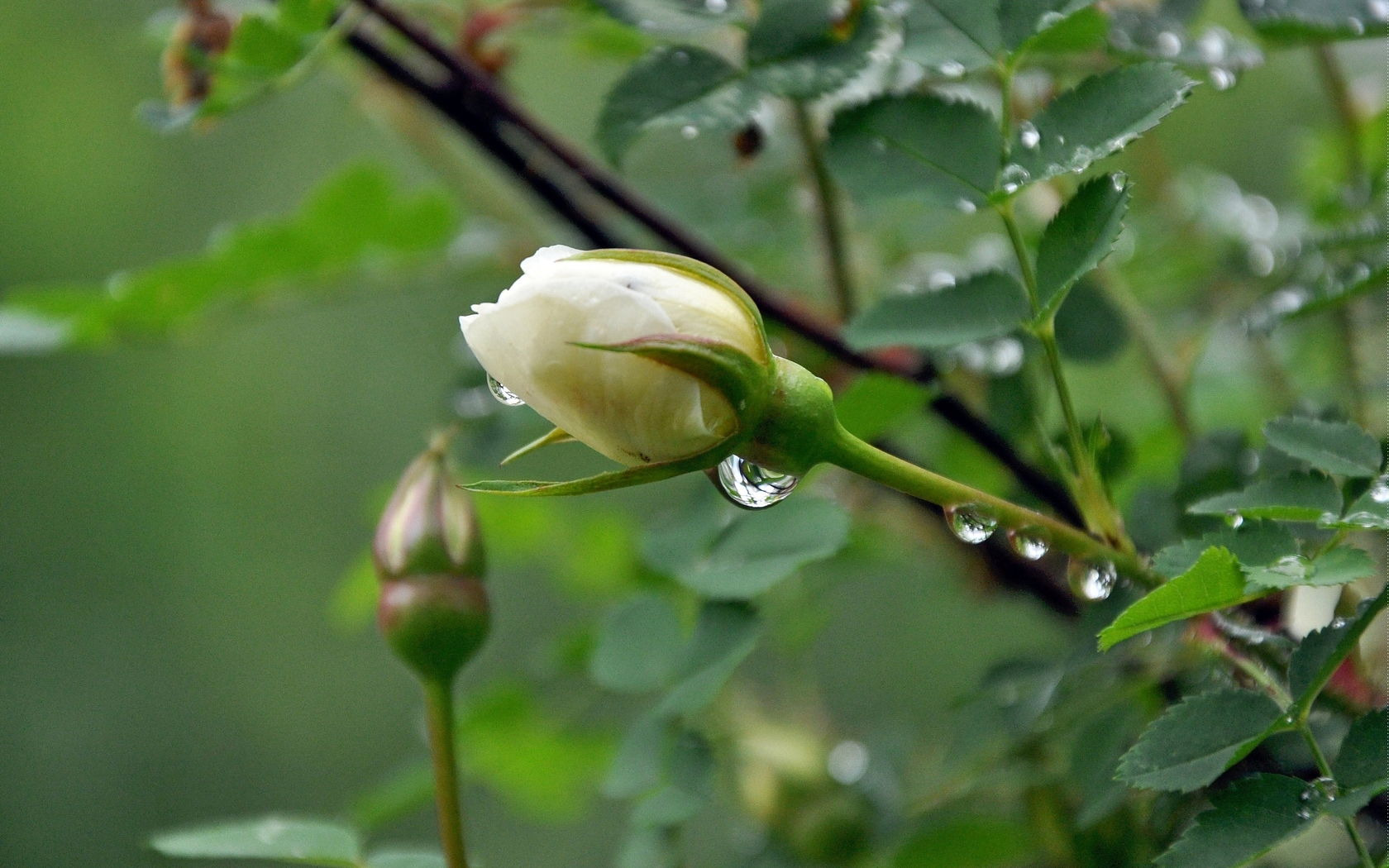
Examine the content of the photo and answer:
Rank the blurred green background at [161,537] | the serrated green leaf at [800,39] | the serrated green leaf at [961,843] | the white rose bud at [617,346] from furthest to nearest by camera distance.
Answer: the blurred green background at [161,537], the serrated green leaf at [961,843], the serrated green leaf at [800,39], the white rose bud at [617,346]

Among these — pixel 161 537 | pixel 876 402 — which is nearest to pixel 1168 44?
pixel 876 402

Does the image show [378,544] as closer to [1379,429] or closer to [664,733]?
[664,733]

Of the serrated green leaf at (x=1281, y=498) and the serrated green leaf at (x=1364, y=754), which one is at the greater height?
the serrated green leaf at (x=1281, y=498)

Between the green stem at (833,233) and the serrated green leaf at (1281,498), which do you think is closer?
the serrated green leaf at (1281,498)

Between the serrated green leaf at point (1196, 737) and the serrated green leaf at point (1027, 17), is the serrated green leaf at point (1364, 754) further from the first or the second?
the serrated green leaf at point (1027, 17)

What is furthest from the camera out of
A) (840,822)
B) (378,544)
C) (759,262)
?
(759,262)

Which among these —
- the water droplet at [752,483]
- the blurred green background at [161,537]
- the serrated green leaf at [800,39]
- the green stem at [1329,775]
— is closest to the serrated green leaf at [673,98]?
the serrated green leaf at [800,39]

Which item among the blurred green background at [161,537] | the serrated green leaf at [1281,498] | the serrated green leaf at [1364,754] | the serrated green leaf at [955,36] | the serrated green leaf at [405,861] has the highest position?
the serrated green leaf at [955,36]

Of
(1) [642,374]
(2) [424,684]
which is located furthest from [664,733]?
(1) [642,374]
